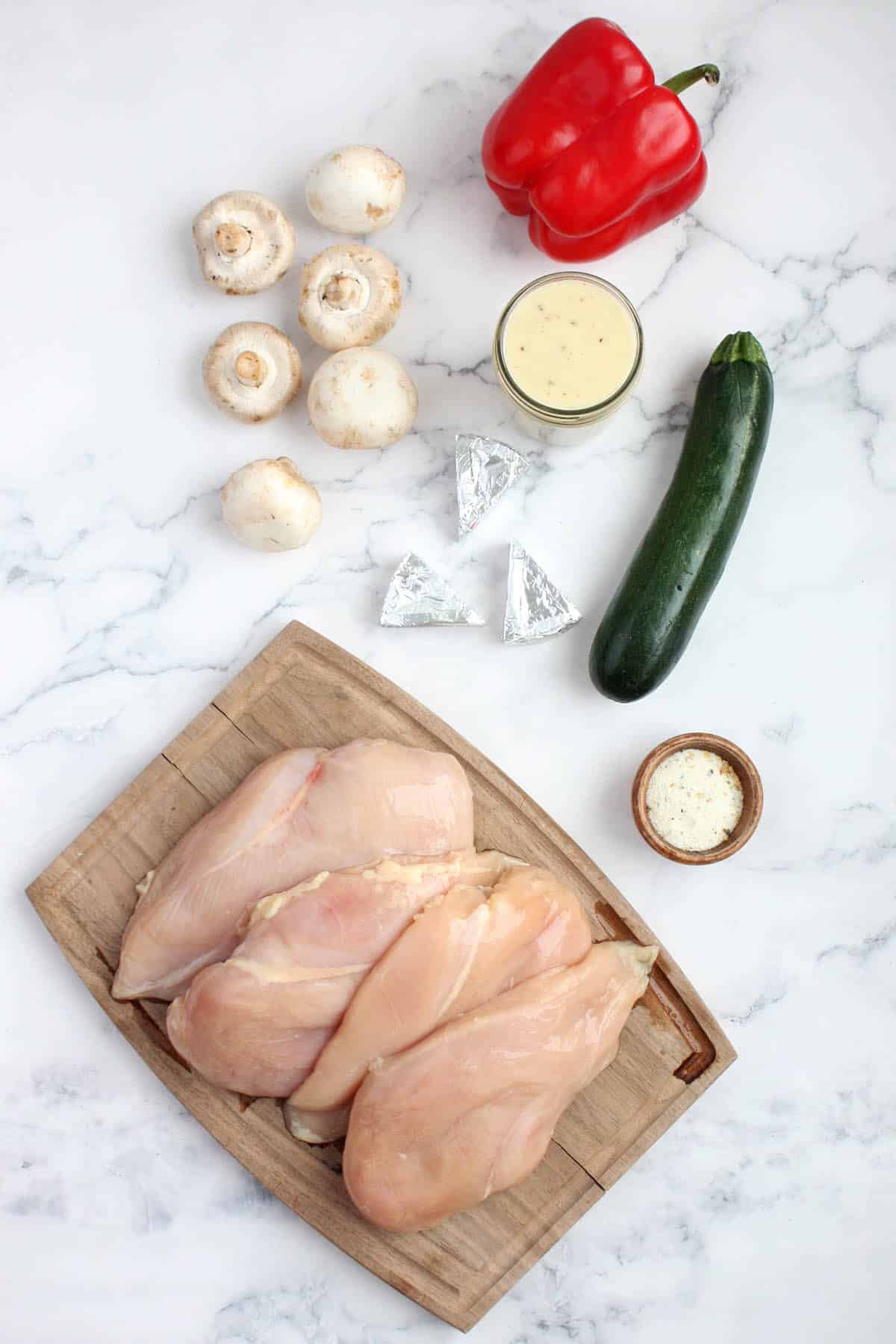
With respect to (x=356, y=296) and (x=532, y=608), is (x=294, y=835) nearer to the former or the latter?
(x=532, y=608)

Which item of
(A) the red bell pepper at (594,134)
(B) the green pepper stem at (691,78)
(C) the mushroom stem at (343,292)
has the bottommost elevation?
(C) the mushroom stem at (343,292)

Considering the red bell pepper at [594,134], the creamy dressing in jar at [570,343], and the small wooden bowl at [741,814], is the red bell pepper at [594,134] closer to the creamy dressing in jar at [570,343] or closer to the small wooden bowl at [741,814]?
the creamy dressing in jar at [570,343]

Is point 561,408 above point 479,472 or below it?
above

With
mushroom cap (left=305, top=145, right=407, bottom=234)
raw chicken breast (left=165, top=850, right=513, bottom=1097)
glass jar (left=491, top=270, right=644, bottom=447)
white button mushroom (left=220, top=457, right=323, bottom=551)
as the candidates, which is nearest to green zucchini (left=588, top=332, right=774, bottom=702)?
glass jar (left=491, top=270, right=644, bottom=447)

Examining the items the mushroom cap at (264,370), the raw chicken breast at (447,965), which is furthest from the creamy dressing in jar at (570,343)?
the raw chicken breast at (447,965)

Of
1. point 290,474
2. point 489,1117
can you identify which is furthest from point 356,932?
point 290,474

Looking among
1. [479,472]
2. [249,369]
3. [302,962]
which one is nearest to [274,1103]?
[302,962]

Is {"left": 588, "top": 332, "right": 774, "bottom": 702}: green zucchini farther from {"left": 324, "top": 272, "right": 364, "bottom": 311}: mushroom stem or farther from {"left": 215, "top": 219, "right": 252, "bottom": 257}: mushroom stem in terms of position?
{"left": 215, "top": 219, "right": 252, "bottom": 257}: mushroom stem
